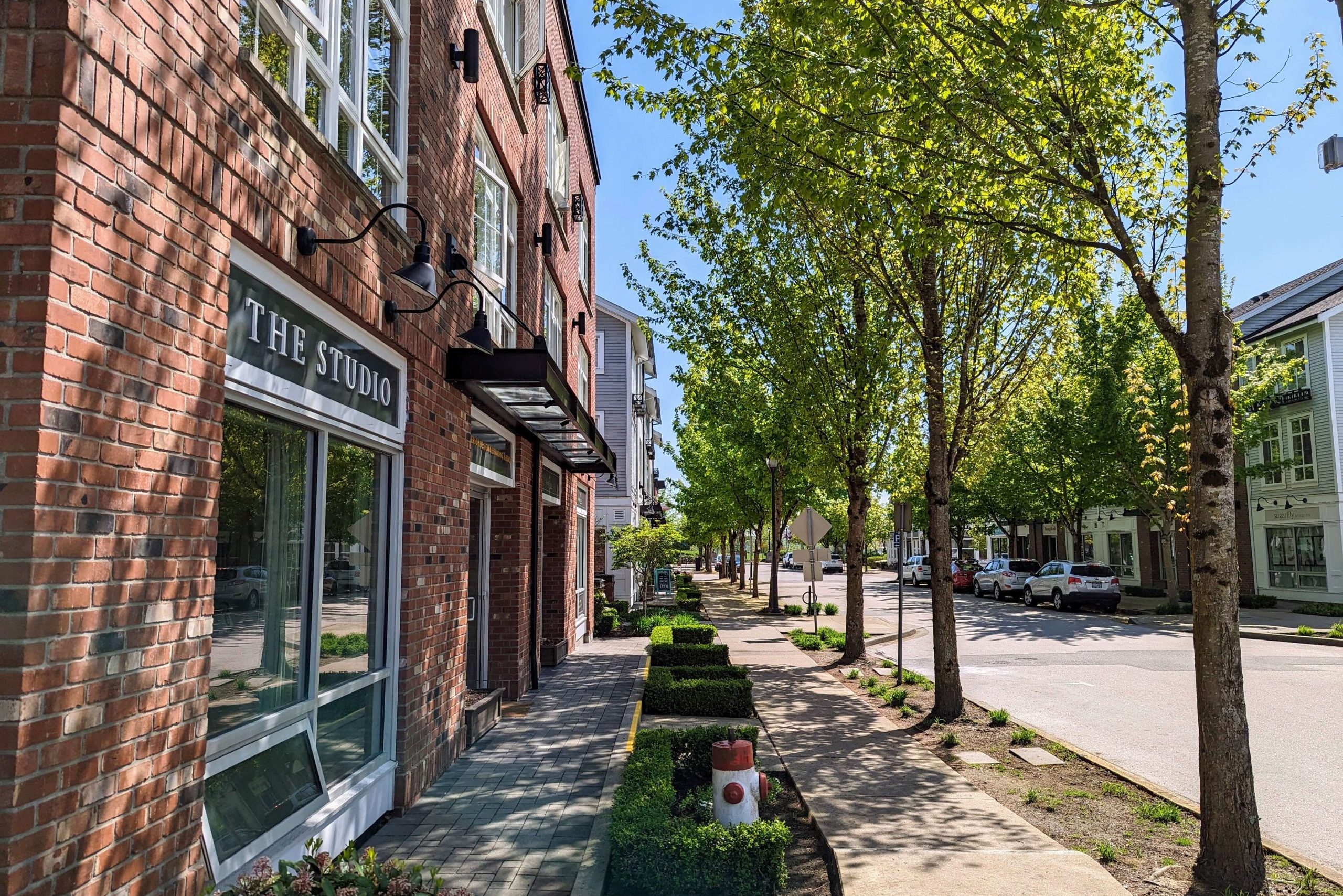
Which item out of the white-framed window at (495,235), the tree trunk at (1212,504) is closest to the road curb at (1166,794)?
the tree trunk at (1212,504)

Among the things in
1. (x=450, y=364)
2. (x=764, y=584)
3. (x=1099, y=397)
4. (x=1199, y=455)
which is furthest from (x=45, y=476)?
(x=764, y=584)

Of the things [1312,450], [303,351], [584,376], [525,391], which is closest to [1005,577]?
[1312,450]

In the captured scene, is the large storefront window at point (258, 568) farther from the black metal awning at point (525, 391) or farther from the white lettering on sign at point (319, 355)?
the black metal awning at point (525, 391)

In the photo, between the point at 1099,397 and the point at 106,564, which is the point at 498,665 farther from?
the point at 1099,397

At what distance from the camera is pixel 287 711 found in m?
4.74

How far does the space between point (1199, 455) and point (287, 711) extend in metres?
5.50

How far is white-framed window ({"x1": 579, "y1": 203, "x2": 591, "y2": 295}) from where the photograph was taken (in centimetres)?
1817

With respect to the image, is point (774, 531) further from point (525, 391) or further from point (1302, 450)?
point (525, 391)

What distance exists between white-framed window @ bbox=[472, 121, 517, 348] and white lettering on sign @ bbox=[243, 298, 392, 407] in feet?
8.88

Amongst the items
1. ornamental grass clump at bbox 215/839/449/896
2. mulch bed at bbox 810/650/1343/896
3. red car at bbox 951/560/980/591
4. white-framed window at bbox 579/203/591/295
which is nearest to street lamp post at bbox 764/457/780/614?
white-framed window at bbox 579/203/591/295

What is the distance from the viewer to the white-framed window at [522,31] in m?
10.9

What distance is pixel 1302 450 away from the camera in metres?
30.0

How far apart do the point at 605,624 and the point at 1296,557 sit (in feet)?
79.1

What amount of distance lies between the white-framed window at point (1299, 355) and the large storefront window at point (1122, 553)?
40.9 ft
